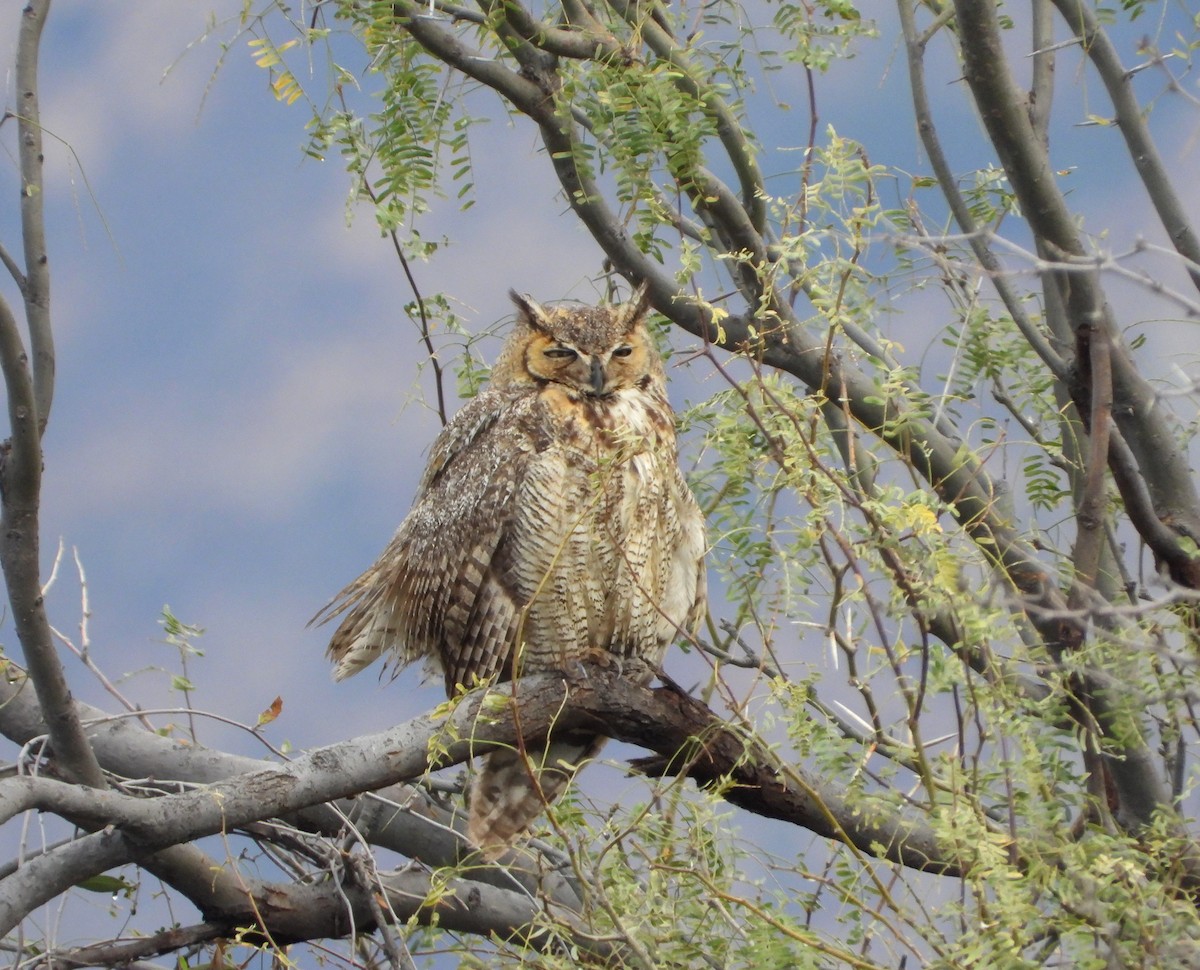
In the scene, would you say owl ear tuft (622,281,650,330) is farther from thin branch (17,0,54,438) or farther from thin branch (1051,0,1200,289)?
thin branch (17,0,54,438)

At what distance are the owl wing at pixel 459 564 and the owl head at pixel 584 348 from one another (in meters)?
0.12

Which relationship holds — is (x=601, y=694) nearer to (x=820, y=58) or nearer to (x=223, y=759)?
(x=223, y=759)

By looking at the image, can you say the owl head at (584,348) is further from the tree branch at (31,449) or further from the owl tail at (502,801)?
the tree branch at (31,449)

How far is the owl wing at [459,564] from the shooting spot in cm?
322

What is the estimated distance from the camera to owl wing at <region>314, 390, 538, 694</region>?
3217mm

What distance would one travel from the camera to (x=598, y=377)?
3357 millimetres

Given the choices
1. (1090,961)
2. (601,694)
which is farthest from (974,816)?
(601,694)

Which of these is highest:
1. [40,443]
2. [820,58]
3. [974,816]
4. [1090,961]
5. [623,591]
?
[820,58]

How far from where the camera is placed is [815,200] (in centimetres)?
252

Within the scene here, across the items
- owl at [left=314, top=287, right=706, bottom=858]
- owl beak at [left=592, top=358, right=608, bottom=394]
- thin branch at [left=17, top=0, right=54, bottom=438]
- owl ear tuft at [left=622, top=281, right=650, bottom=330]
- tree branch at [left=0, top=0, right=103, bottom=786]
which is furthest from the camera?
owl ear tuft at [left=622, top=281, right=650, bottom=330]

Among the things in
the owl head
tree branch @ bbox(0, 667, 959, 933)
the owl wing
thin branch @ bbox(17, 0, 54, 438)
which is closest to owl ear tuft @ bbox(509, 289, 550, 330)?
the owl head

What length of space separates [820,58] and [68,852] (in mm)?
2296

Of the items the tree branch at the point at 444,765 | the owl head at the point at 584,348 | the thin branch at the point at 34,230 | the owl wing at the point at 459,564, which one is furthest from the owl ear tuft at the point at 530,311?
the thin branch at the point at 34,230

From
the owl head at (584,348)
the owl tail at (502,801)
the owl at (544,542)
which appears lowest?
the owl tail at (502,801)
